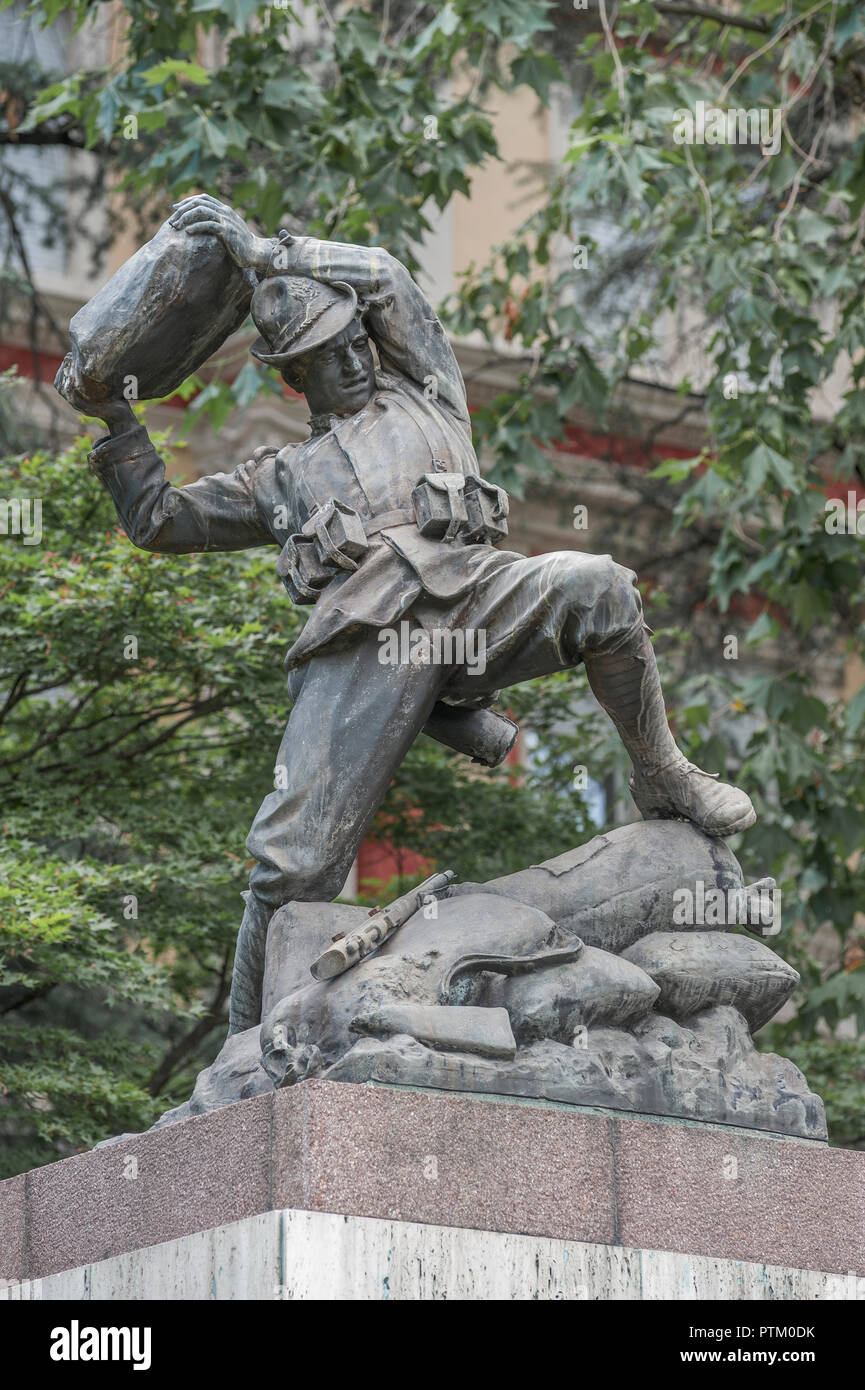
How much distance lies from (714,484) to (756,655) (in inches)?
292

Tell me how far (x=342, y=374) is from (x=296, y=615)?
4783mm

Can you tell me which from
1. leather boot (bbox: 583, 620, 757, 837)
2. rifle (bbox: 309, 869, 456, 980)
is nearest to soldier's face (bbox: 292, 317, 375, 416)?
leather boot (bbox: 583, 620, 757, 837)

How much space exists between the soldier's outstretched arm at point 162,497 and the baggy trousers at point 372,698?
0.65m

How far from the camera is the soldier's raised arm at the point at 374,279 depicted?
5426 mm

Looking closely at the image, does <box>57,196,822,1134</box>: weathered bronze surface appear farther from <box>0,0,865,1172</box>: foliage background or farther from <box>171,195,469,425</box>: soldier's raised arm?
<box>0,0,865,1172</box>: foliage background

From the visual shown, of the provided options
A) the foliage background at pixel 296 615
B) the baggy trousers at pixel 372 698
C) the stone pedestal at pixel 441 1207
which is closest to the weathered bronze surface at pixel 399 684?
the baggy trousers at pixel 372 698

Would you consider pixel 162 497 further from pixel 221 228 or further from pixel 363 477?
pixel 221 228

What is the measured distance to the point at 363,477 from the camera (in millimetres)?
5328

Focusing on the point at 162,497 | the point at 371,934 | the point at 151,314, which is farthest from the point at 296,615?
the point at 371,934

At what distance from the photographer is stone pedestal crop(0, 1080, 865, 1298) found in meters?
4.28

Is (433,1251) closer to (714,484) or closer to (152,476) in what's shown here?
(152,476)

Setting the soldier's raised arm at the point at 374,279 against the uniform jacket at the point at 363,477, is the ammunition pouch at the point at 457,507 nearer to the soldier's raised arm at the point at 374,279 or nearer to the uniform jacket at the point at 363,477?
the uniform jacket at the point at 363,477

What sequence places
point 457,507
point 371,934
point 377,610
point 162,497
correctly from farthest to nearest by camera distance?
point 162,497 < point 457,507 < point 377,610 < point 371,934
